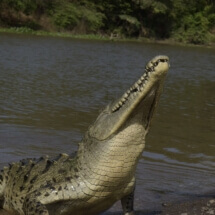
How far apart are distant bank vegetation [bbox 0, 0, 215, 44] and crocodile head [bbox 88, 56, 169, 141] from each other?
34.8 meters

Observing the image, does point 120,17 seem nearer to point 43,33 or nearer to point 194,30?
point 194,30

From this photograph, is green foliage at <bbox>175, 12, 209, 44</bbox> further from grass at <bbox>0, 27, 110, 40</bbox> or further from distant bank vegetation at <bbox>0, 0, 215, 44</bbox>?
grass at <bbox>0, 27, 110, 40</bbox>

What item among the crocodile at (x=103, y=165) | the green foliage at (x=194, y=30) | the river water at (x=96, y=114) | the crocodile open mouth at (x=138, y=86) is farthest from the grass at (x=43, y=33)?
the crocodile open mouth at (x=138, y=86)

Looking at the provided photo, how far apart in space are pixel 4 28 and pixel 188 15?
25.5 metres

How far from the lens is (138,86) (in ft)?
11.3

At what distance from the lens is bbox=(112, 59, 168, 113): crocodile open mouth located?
10.9 ft

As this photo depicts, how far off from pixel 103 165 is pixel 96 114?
6.40 m

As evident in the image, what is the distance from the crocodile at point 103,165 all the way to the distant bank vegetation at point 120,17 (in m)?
34.5

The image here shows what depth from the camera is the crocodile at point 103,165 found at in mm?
3486

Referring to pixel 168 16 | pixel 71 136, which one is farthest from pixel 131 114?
pixel 168 16

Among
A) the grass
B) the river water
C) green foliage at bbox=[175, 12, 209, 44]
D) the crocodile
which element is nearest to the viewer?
the crocodile

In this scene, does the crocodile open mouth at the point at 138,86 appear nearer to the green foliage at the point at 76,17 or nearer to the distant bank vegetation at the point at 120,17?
the distant bank vegetation at the point at 120,17

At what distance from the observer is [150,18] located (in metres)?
49.5

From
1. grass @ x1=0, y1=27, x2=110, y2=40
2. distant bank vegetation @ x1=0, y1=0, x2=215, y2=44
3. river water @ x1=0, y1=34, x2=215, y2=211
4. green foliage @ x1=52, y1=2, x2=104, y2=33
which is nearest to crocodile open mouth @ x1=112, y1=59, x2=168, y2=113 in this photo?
river water @ x1=0, y1=34, x2=215, y2=211
